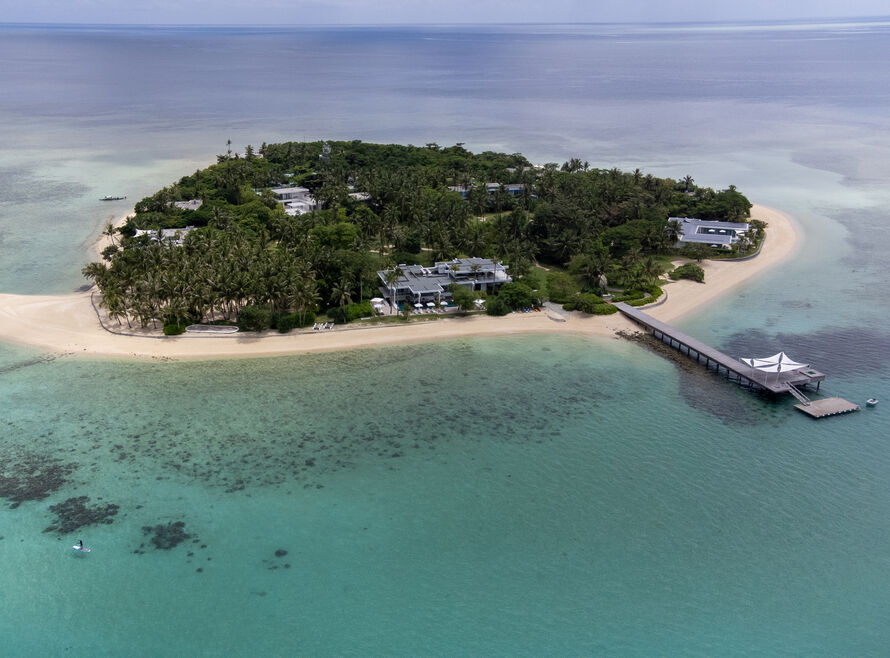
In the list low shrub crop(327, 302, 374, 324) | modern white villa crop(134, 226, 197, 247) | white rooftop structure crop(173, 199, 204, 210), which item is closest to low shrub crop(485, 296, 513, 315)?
low shrub crop(327, 302, 374, 324)

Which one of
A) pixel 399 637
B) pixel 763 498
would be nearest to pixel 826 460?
pixel 763 498

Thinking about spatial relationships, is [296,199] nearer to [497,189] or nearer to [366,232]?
[366,232]

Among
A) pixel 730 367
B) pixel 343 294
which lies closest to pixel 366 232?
pixel 343 294

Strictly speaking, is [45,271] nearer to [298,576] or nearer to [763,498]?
[298,576]

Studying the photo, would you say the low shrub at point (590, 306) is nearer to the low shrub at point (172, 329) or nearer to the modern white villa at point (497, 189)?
the low shrub at point (172, 329)

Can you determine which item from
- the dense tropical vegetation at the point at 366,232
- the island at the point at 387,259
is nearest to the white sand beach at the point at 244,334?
the island at the point at 387,259

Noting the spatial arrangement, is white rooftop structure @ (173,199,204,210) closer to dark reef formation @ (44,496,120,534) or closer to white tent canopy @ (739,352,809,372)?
dark reef formation @ (44,496,120,534)
